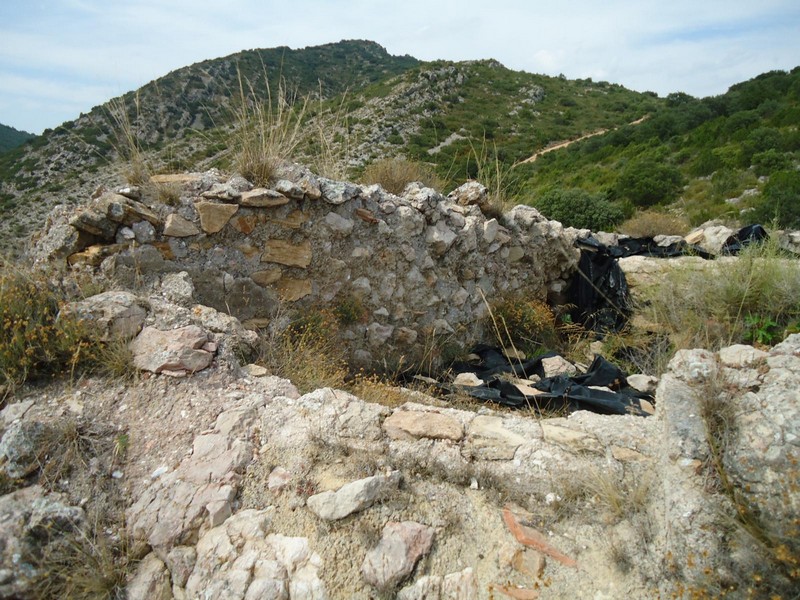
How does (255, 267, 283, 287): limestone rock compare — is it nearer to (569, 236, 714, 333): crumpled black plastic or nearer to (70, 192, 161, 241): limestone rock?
(70, 192, 161, 241): limestone rock

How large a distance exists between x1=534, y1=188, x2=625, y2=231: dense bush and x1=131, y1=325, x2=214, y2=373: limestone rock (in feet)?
28.1

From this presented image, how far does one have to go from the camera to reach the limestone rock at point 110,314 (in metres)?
2.83

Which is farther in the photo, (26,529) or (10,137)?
(10,137)

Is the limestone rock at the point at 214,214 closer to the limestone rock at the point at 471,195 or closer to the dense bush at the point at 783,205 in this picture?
the limestone rock at the point at 471,195

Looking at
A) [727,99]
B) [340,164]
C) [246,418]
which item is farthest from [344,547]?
[727,99]

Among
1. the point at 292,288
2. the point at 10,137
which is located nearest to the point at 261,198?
the point at 292,288

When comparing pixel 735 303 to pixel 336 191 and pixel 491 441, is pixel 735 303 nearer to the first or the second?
pixel 491 441

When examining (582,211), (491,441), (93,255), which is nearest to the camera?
(491,441)

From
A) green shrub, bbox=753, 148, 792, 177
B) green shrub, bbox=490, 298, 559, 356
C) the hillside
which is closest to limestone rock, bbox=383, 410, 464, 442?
green shrub, bbox=490, 298, 559, 356

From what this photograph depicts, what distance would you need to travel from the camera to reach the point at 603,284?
6184 millimetres

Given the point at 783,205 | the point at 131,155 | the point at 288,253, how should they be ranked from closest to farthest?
the point at 131,155 < the point at 288,253 < the point at 783,205

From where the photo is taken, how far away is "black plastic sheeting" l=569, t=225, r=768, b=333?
5922mm

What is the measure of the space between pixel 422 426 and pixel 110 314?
200 cm

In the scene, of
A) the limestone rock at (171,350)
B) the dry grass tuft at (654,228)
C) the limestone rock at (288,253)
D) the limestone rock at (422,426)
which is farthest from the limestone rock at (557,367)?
the dry grass tuft at (654,228)
